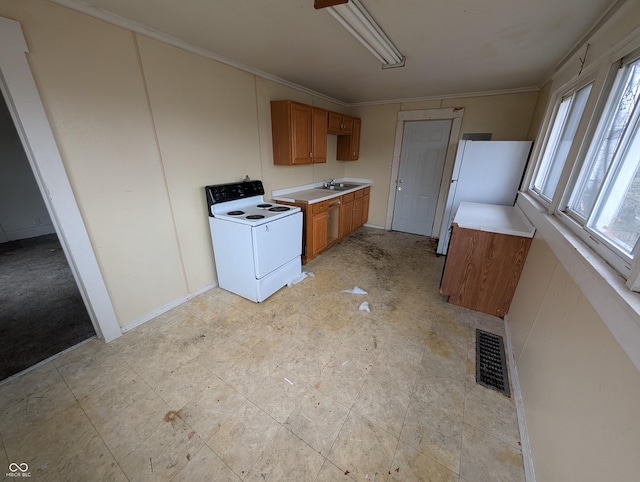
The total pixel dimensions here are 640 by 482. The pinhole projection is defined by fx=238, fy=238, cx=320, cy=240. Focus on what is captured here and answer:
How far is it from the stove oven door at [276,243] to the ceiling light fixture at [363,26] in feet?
5.29

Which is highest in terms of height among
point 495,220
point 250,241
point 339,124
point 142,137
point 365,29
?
point 365,29

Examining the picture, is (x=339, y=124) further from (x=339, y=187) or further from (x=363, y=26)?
(x=363, y=26)

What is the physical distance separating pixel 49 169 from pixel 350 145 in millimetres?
3884

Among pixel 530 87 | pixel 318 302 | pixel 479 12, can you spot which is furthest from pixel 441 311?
pixel 530 87

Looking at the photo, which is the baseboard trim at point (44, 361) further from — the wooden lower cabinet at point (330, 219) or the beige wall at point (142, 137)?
the wooden lower cabinet at point (330, 219)

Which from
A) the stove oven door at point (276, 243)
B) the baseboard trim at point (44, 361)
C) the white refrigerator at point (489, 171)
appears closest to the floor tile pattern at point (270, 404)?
the baseboard trim at point (44, 361)

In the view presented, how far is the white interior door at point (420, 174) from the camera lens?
3947 mm

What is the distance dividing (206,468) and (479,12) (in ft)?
9.97

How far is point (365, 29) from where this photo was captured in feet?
5.41

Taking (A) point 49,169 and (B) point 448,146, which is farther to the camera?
(B) point 448,146

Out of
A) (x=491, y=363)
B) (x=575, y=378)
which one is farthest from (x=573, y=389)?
(x=491, y=363)

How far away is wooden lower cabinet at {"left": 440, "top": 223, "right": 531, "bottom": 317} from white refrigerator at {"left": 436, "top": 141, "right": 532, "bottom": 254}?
1.27 m

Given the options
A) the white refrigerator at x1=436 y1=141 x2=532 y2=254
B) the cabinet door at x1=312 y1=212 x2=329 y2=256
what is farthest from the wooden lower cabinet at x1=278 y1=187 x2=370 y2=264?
the white refrigerator at x1=436 y1=141 x2=532 y2=254

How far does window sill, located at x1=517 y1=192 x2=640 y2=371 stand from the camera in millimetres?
719
